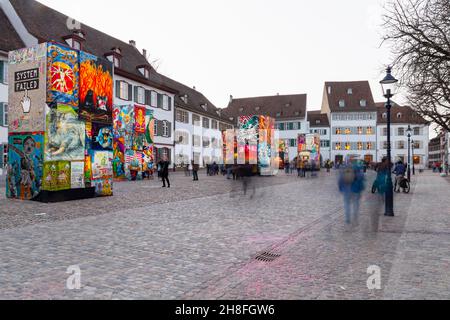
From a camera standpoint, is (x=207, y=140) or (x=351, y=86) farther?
(x=351, y=86)

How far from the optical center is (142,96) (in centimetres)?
3856

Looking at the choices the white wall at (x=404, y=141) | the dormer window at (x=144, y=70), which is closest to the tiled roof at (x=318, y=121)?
the white wall at (x=404, y=141)

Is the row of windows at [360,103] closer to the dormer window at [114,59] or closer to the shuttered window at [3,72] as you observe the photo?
the dormer window at [114,59]

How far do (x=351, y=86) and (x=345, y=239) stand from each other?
73.7 m

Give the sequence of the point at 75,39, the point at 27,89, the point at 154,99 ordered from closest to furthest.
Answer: the point at 27,89 → the point at 75,39 → the point at 154,99

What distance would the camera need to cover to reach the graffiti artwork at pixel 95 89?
14125 mm

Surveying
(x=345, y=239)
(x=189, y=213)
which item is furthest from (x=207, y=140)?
(x=345, y=239)

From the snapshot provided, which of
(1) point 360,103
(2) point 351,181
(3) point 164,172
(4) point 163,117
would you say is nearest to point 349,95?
(1) point 360,103

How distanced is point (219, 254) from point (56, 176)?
930 centimetres

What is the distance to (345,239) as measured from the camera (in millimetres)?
7102

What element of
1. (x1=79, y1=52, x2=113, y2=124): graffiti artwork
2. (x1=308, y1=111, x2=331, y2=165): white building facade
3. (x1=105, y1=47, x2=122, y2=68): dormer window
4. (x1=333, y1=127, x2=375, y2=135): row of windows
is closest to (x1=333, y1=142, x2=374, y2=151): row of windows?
(x1=308, y1=111, x2=331, y2=165): white building facade

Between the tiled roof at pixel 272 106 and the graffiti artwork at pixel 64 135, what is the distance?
59.9m

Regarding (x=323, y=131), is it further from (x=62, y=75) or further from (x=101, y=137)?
(x=62, y=75)
